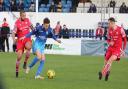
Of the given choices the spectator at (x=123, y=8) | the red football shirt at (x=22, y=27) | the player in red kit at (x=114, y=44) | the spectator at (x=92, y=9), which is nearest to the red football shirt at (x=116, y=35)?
the player in red kit at (x=114, y=44)

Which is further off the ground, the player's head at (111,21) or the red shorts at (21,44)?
the player's head at (111,21)

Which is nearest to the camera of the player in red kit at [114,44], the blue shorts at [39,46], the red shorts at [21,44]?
the player in red kit at [114,44]

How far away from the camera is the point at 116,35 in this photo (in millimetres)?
13875

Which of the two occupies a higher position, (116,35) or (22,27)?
(22,27)

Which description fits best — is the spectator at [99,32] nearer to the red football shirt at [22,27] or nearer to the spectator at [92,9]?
the spectator at [92,9]

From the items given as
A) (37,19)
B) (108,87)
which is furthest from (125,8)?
(108,87)

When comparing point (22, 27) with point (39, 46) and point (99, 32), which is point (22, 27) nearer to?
point (39, 46)

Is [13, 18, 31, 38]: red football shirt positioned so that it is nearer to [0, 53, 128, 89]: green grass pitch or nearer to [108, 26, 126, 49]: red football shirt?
[0, 53, 128, 89]: green grass pitch

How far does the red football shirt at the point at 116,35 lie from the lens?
45.4 ft

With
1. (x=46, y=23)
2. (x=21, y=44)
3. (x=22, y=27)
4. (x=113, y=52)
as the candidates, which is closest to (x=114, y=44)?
(x=113, y=52)

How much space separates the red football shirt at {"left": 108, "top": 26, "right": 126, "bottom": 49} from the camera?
1383 cm

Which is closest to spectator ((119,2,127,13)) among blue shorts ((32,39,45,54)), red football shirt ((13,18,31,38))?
red football shirt ((13,18,31,38))

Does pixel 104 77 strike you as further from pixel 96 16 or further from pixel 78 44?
pixel 96 16

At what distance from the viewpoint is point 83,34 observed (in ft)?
123
